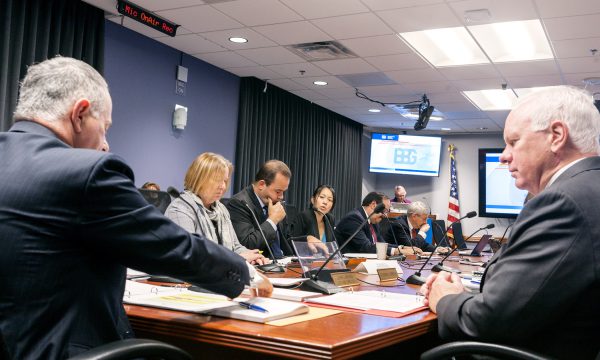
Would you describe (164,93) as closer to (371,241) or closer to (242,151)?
(242,151)

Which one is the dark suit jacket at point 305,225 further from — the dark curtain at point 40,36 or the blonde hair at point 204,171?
the dark curtain at point 40,36

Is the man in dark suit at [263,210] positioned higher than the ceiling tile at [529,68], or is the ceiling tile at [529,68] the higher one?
the ceiling tile at [529,68]

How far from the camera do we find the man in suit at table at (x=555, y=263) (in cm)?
125

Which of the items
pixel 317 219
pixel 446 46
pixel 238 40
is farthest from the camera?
pixel 446 46

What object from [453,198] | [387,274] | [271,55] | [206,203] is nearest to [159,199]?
[206,203]

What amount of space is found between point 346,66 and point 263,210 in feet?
8.75

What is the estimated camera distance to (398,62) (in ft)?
19.6

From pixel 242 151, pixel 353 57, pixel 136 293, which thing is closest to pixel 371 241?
pixel 353 57

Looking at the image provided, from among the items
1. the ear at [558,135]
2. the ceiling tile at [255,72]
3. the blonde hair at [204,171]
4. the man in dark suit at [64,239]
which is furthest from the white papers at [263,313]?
the ceiling tile at [255,72]

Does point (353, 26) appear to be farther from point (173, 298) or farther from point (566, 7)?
point (173, 298)

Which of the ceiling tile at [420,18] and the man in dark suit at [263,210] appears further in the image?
the ceiling tile at [420,18]

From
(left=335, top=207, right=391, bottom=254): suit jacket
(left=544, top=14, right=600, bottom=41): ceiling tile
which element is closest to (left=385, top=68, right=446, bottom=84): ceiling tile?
(left=544, top=14, right=600, bottom=41): ceiling tile

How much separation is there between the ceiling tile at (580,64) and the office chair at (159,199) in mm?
4231

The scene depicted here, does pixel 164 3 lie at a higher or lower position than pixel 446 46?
lower
